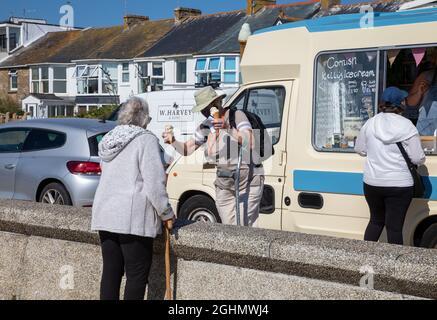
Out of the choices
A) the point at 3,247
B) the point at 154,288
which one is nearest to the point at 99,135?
the point at 3,247

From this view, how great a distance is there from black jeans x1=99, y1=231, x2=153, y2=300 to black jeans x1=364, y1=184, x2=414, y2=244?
7.63 ft

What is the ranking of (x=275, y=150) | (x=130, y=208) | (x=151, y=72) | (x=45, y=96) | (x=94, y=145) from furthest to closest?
(x=45, y=96)
(x=151, y=72)
(x=94, y=145)
(x=275, y=150)
(x=130, y=208)

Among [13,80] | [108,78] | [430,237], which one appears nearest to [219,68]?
[108,78]

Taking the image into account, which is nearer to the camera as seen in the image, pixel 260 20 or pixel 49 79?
pixel 260 20

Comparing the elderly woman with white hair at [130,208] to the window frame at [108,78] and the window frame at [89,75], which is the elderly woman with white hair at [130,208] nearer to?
the window frame at [108,78]

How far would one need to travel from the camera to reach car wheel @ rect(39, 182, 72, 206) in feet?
33.0

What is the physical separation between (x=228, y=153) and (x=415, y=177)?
65.8 inches

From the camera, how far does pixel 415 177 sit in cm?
604

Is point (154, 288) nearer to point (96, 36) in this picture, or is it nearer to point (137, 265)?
point (137, 265)

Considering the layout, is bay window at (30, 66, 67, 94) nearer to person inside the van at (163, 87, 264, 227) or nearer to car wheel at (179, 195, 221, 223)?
car wheel at (179, 195, 221, 223)

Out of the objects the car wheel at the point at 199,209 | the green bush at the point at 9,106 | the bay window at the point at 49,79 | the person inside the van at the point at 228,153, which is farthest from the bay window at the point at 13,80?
the person inside the van at the point at 228,153

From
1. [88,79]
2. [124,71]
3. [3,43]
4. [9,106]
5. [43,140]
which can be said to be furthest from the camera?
[3,43]

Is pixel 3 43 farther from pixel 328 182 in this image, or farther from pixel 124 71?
pixel 328 182

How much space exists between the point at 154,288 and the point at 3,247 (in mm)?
1411
